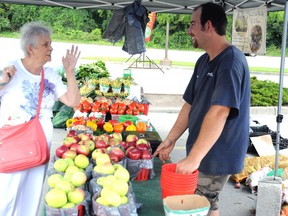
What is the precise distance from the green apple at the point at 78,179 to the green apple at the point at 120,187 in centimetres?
25

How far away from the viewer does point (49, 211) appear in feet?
6.86

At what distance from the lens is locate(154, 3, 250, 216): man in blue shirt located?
2305 mm

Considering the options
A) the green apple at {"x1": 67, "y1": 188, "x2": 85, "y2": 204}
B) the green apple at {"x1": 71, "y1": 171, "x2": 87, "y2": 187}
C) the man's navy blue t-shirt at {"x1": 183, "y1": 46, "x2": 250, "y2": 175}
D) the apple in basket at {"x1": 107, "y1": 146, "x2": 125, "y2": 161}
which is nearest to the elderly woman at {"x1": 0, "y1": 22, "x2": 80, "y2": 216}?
the apple in basket at {"x1": 107, "y1": 146, "x2": 125, "y2": 161}

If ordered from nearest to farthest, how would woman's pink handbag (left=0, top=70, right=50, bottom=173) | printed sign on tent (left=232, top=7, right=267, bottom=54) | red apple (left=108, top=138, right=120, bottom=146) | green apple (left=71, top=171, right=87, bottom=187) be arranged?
green apple (left=71, top=171, right=87, bottom=187)
woman's pink handbag (left=0, top=70, right=50, bottom=173)
red apple (left=108, top=138, right=120, bottom=146)
printed sign on tent (left=232, top=7, right=267, bottom=54)

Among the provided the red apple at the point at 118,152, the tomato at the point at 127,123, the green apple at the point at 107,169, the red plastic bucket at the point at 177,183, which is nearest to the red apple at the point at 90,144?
the red apple at the point at 118,152

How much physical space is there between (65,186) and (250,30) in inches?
163

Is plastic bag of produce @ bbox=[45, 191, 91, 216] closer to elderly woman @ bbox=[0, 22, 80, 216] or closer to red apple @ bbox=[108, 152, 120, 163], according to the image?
red apple @ bbox=[108, 152, 120, 163]

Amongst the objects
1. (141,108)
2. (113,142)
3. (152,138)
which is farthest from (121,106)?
(113,142)

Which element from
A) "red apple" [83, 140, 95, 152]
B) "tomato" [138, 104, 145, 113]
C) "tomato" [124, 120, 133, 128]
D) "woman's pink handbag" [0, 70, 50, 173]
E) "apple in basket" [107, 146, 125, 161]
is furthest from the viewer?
"tomato" [138, 104, 145, 113]

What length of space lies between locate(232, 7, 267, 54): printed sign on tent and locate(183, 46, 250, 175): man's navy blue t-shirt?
2717 mm

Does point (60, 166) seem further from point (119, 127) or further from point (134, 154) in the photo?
point (119, 127)

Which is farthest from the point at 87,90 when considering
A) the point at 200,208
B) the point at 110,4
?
the point at 200,208

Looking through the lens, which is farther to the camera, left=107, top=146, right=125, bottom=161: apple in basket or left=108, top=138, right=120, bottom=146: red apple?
left=108, top=138, right=120, bottom=146: red apple

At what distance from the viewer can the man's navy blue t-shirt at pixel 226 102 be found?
2340 millimetres
